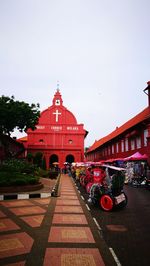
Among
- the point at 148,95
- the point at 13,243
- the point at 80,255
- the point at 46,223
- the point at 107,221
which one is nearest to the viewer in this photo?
the point at 80,255

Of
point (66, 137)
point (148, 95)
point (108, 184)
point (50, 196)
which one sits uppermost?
point (148, 95)

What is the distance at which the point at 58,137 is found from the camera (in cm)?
4097

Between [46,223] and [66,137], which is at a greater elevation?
[66,137]

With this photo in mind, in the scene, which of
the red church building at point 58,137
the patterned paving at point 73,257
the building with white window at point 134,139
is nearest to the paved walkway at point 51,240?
the patterned paving at point 73,257

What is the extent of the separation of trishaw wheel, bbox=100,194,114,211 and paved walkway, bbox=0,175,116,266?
3.28ft

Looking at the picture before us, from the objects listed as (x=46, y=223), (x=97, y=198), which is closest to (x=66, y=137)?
(x=97, y=198)

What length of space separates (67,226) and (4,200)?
17.2 ft

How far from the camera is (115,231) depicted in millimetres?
5668

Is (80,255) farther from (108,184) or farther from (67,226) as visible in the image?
(108,184)

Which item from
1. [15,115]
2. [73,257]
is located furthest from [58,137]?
[73,257]

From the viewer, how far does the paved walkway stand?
150 inches

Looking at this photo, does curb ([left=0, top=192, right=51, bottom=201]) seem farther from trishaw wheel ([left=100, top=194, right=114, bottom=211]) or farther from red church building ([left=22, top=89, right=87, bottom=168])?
red church building ([left=22, top=89, right=87, bottom=168])

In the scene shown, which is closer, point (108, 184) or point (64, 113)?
point (108, 184)

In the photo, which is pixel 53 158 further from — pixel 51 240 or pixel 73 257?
pixel 73 257
